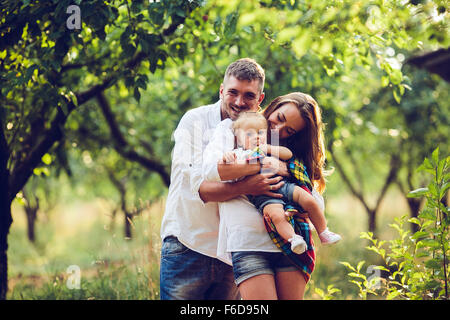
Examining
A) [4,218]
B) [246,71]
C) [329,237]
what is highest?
[246,71]

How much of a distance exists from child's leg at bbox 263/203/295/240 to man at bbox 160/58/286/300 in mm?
462

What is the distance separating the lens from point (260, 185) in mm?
2188

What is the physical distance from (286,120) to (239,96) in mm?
312

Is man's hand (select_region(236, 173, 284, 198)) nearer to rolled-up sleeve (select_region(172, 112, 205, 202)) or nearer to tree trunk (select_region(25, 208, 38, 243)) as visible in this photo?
rolled-up sleeve (select_region(172, 112, 205, 202))

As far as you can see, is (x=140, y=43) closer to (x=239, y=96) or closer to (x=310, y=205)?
(x=239, y=96)

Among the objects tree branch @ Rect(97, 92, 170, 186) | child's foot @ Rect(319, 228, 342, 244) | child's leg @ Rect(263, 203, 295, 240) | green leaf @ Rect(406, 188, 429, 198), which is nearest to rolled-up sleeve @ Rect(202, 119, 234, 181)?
child's leg @ Rect(263, 203, 295, 240)

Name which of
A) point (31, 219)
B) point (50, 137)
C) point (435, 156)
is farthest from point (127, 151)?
point (31, 219)

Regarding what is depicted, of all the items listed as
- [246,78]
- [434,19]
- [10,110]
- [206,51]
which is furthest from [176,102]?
[434,19]

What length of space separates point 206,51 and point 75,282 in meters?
2.70

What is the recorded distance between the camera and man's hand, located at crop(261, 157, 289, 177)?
226 cm

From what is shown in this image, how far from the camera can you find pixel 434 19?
7.26 feet

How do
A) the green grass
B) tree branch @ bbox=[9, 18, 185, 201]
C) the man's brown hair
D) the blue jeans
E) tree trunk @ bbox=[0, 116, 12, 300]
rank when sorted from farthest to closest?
the green grass, tree branch @ bbox=[9, 18, 185, 201], tree trunk @ bbox=[0, 116, 12, 300], the blue jeans, the man's brown hair
